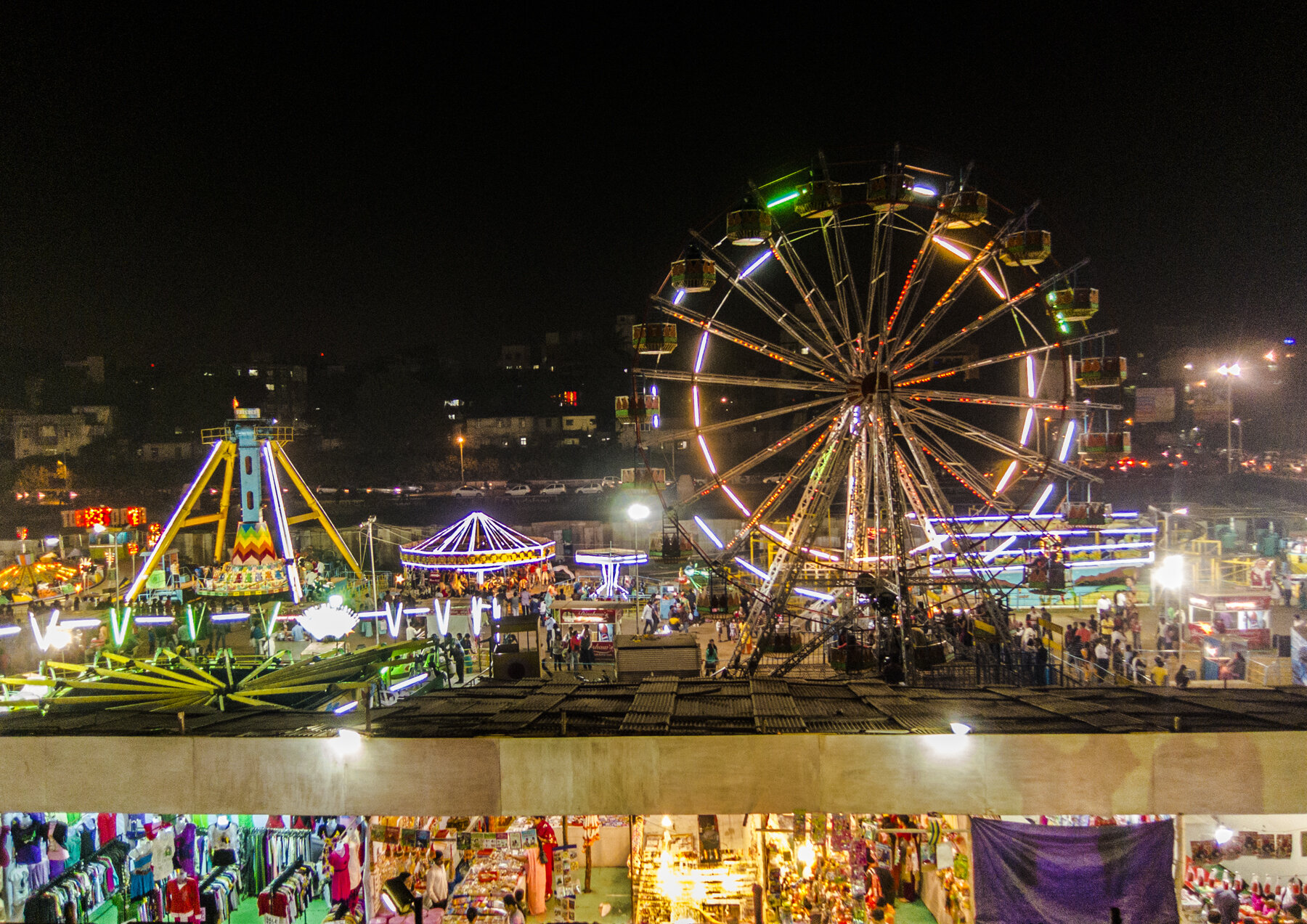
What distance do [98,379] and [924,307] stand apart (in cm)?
8387

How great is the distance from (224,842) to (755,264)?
12.7m

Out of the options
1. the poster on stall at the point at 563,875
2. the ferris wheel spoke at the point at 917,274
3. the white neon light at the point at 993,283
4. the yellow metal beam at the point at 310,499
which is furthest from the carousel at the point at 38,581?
the white neon light at the point at 993,283

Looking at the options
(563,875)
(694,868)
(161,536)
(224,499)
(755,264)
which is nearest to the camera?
(694,868)

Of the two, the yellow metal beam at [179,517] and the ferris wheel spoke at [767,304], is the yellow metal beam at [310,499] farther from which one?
the ferris wheel spoke at [767,304]

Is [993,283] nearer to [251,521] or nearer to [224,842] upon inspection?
[224,842]

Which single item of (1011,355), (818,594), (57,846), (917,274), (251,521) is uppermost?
(917,274)

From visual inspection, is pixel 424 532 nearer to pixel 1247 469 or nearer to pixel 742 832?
pixel 742 832

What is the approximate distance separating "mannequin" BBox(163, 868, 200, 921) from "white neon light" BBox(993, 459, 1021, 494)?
13.3 meters

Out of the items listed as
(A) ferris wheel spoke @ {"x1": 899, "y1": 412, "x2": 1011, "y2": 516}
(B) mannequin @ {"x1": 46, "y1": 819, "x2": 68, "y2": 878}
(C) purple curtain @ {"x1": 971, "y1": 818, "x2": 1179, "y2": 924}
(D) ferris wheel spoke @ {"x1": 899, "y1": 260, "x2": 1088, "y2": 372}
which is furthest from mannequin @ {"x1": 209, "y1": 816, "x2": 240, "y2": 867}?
(D) ferris wheel spoke @ {"x1": 899, "y1": 260, "x2": 1088, "y2": 372}

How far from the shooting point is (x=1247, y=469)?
161 ft

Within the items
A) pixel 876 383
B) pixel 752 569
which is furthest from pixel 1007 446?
pixel 752 569

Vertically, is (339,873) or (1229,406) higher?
(1229,406)

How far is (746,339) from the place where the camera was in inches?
569

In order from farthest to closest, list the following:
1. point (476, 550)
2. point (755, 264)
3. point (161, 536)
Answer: point (476, 550) < point (161, 536) < point (755, 264)
